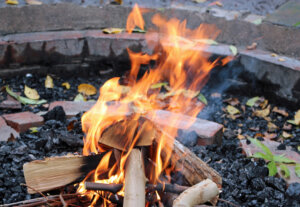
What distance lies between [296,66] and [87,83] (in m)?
2.27

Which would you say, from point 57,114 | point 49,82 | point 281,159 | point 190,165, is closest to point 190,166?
point 190,165

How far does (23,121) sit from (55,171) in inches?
41.2

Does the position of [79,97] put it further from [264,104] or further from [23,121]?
[264,104]

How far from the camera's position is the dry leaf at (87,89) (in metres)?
3.66

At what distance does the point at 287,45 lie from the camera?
3.57 meters

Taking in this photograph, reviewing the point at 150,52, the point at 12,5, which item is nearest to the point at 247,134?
the point at 150,52

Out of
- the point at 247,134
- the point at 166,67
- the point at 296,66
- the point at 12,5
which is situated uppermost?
the point at 12,5

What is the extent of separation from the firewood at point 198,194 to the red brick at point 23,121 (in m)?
1.60

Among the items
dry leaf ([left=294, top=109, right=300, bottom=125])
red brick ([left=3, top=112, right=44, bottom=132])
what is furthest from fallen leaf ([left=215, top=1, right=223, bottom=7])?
red brick ([left=3, top=112, right=44, bottom=132])

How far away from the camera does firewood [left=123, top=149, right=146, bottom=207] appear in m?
1.67

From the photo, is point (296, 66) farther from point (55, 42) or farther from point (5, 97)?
point (5, 97)

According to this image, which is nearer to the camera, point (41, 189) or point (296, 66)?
point (41, 189)

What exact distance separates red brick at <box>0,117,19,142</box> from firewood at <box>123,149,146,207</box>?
3.97 ft

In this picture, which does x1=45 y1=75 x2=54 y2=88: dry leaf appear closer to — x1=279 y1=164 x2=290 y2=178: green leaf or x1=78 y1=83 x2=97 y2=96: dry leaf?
x1=78 y1=83 x2=97 y2=96: dry leaf
